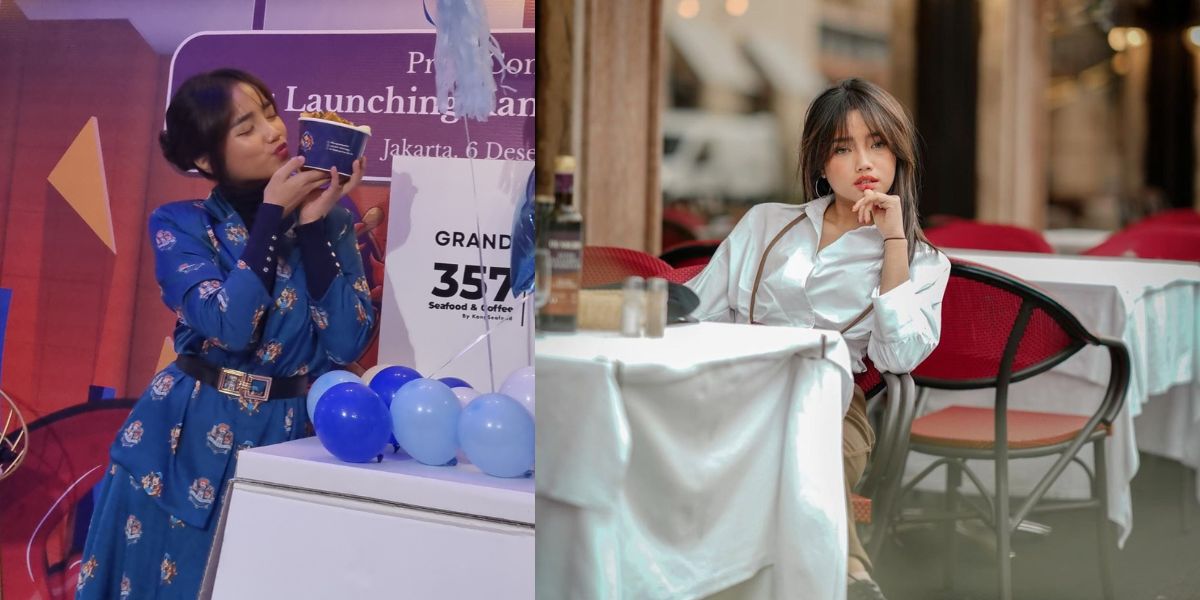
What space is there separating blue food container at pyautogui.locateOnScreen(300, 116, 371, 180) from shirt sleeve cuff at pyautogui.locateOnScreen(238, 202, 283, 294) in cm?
8

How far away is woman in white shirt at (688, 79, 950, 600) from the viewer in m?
1.29

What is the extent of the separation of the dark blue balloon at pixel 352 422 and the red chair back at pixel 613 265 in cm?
35

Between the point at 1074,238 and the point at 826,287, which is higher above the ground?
the point at 1074,238

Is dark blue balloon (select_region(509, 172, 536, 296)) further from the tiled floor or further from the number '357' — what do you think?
the tiled floor

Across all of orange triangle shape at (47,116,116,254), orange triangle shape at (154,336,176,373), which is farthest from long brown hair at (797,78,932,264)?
orange triangle shape at (47,116,116,254)

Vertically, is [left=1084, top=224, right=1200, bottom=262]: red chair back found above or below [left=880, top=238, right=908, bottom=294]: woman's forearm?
above

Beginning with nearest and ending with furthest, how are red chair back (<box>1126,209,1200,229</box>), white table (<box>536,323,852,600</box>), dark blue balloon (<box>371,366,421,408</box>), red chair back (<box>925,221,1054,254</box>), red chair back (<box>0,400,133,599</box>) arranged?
white table (<box>536,323,852,600</box>)
red chair back (<box>925,221,1054,254</box>)
dark blue balloon (<box>371,366,421,408</box>)
red chair back (<box>0,400,133,599</box>)
red chair back (<box>1126,209,1200,229</box>)

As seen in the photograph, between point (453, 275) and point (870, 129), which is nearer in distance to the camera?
point (870, 129)

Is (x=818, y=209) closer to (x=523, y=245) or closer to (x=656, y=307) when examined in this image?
(x=656, y=307)

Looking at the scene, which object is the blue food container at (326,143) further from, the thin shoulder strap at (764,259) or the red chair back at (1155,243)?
the red chair back at (1155,243)

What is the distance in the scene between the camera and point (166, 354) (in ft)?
4.98

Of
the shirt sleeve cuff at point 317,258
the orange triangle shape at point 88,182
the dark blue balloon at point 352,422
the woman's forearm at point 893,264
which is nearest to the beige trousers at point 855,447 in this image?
the woman's forearm at point 893,264

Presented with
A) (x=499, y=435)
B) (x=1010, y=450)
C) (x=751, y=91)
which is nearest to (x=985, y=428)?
(x=1010, y=450)

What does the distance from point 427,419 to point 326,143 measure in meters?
0.39
